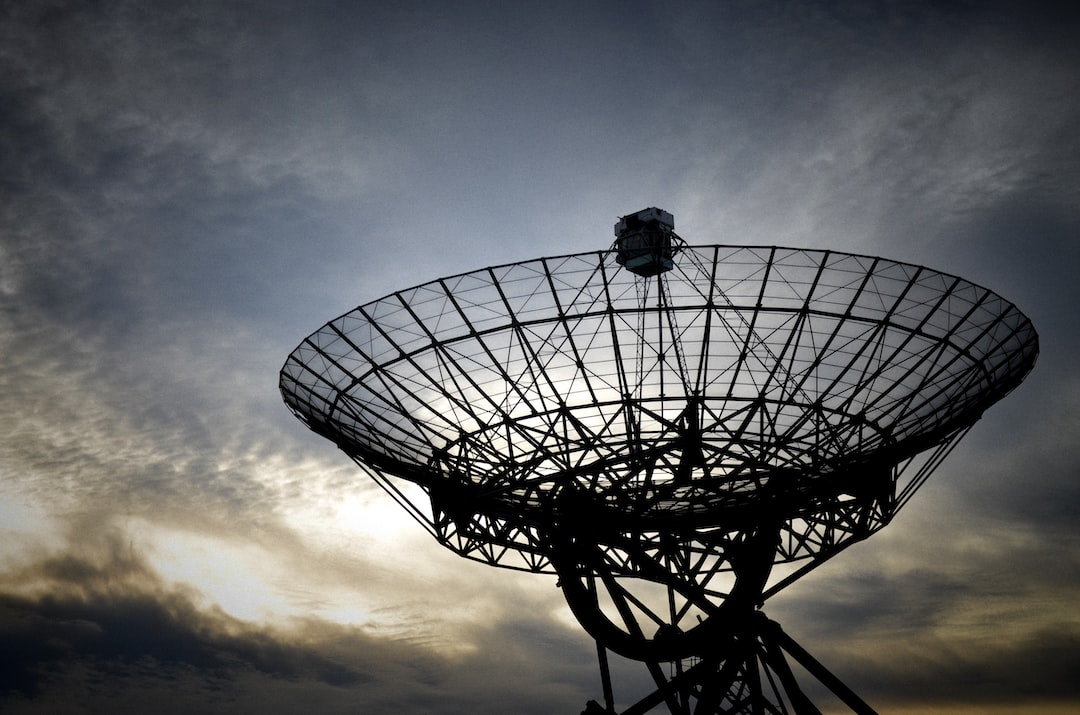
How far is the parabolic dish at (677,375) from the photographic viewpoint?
94.9ft

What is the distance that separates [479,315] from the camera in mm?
30609

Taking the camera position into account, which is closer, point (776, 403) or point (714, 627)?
point (714, 627)

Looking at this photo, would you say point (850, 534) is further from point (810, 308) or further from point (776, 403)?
point (810, 308)

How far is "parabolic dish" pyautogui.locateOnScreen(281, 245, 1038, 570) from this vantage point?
2894 cm

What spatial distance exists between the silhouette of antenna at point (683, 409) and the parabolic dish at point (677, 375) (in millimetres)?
69

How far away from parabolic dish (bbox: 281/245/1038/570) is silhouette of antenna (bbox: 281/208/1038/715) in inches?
2.7

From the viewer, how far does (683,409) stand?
3075cm

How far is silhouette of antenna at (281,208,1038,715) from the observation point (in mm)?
28234

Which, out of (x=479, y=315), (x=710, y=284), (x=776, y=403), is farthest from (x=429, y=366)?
(x=776, y=403)

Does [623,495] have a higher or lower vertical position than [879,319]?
lower

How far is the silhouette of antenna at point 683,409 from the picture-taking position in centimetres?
2823

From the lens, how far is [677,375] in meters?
32.6

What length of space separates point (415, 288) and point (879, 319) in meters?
14.4

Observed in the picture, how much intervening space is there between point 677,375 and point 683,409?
209 cm
